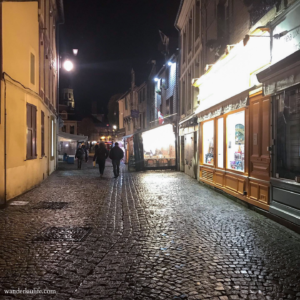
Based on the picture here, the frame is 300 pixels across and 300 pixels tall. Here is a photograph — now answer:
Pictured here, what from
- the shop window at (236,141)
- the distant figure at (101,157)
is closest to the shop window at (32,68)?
the distant figure at (101,157)

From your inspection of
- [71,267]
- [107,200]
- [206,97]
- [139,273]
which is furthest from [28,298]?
[206,97]

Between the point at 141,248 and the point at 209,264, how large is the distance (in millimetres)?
1214

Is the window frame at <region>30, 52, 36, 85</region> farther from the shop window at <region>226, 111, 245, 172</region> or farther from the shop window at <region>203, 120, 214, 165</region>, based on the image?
the shop window at <region>226, 111, 245, 172</region>

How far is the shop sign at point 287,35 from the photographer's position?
6543 mm

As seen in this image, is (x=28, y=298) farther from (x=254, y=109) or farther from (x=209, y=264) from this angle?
(x=254, y=109)

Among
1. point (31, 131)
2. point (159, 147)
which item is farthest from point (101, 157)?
point (159, 147)

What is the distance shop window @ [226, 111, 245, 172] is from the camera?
9.52 meters

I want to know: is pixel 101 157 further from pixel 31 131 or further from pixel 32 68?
pixel 32 68

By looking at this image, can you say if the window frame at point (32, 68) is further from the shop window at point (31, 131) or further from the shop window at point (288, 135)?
the shop window at point (288, 135)

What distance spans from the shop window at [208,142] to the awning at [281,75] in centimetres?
533

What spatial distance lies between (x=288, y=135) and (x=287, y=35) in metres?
2.09

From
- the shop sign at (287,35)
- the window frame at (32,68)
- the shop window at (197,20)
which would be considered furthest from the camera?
the shop window at (197,20)

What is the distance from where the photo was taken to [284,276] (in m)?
4.15

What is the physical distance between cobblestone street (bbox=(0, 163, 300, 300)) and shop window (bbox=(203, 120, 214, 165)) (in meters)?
3.89
